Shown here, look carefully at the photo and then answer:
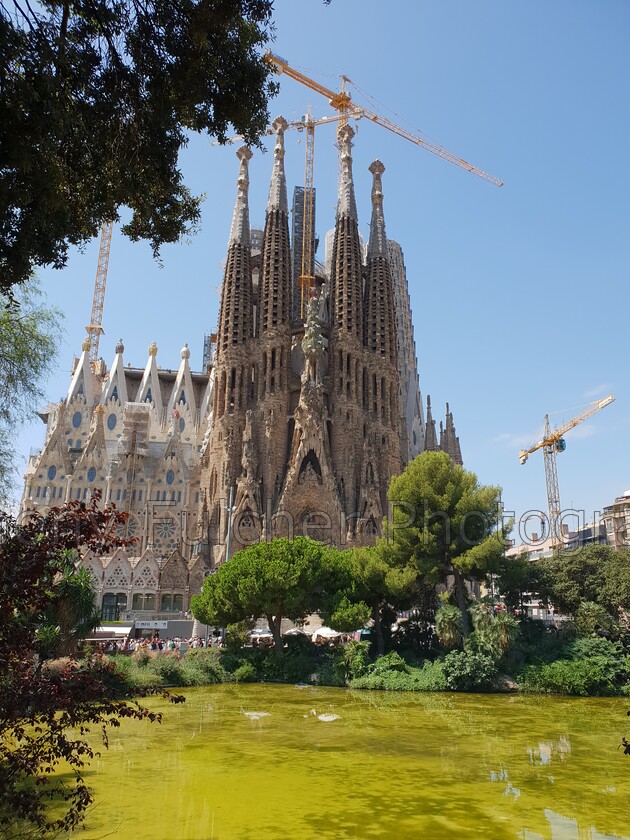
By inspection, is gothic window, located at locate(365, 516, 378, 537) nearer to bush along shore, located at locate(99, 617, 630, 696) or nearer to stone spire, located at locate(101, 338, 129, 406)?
bush along shore, located at locate(99, 617, 630, 696)

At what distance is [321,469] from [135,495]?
18.0 meters

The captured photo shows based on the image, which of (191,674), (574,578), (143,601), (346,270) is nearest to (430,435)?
(346,270)

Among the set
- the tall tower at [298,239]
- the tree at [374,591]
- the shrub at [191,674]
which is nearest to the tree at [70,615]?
the shrub at [191,674]

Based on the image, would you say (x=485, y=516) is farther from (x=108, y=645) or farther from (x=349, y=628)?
(x=108, y=645)

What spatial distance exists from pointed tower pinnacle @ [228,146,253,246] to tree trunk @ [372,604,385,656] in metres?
36.1

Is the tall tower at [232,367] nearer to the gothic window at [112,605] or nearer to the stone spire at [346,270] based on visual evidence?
the stone spire at [346,270]

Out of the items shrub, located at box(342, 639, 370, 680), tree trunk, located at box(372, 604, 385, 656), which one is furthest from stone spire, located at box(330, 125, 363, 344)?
shrub, located at box(342, 639, 370, 680)

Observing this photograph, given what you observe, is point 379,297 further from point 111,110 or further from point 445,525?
point 111,110

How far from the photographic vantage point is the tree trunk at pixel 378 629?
97.9 feet

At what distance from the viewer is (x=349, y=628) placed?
2769 centimetres

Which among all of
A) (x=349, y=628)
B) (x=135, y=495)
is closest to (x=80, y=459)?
(x=135, y=495)

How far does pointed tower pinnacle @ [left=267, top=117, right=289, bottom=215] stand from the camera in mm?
57469

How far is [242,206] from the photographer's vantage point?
190 feet

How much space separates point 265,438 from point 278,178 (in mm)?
23962
